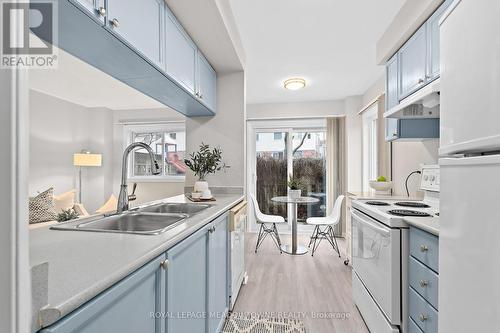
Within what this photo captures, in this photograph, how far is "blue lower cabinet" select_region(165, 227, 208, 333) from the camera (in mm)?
1003

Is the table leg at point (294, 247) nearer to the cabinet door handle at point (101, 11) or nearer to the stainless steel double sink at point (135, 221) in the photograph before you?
the stainless steel double sink at point (135, 221)

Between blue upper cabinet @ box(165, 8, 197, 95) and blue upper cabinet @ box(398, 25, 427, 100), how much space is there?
1.81m

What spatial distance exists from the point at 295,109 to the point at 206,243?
147 inches

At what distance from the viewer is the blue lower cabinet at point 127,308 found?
1.85ft

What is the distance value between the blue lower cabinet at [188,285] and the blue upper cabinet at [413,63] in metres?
1.98

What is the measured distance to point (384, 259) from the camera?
5.26 feet

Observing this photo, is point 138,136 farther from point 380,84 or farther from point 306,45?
point 380,84

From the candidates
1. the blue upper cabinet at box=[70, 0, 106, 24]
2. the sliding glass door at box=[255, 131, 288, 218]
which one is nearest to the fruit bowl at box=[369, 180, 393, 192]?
the sliding glass door at box=[255, 131, 288, 218]

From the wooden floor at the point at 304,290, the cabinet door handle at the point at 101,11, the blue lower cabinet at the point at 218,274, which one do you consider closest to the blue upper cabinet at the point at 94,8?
the cabinet door handle at the point at 101,11

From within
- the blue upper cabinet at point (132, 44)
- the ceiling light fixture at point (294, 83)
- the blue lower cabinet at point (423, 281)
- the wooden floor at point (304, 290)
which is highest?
the ceiling light fixture at point (294, 83)

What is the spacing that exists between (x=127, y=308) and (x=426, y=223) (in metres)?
1.42

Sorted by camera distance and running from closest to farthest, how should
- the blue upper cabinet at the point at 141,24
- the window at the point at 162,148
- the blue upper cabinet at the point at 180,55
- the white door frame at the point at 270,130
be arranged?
the blue upper cabinet at the point at 141,24
the blue upper cabinet at the point at 180,55
the white door frame at the point at 270,130
the window at the point at 162,148

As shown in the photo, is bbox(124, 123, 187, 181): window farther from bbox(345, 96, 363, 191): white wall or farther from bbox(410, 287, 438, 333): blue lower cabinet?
bbox(410, 287, 438, 333): blue lower cabinet

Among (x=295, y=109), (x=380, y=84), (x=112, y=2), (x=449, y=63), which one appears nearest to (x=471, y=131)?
(x=449, y=63)
